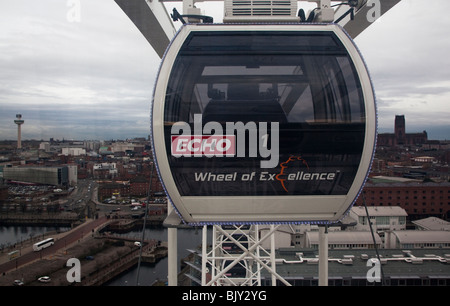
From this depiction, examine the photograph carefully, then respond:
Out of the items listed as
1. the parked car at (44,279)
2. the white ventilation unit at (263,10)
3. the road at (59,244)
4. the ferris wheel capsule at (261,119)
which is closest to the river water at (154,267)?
the road at (59,244)

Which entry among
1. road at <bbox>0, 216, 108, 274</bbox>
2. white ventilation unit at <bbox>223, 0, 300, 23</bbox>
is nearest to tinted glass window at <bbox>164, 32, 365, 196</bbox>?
white ventilation unit at <bbox>223, 0, 300, 23</bbox>

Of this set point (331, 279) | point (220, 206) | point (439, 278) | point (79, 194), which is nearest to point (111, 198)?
point (79, 194)

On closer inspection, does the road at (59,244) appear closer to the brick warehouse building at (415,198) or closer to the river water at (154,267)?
the river water at (154,267)

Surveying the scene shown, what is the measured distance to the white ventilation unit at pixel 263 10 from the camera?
131cm

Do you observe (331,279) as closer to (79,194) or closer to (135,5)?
(135,5)

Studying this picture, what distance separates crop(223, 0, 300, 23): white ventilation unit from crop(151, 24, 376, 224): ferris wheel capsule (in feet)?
0.33

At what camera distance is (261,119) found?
1171 mm

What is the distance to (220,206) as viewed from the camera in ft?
4.06

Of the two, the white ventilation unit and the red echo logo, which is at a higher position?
the white ventilation unit

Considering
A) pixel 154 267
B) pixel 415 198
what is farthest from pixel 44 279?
pixel 415 198

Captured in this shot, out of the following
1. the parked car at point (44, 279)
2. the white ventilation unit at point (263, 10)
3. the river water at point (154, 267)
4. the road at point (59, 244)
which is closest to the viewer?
the white ventilation unit at point (263, 10)

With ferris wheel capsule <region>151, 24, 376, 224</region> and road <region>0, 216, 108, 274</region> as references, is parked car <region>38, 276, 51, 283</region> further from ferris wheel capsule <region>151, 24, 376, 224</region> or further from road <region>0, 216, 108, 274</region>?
ferris wheel capsule <region>151, 24, 376, 224</region>

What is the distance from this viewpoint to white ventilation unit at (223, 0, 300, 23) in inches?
51.8

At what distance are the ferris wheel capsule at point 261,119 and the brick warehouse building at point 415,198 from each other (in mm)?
9667
